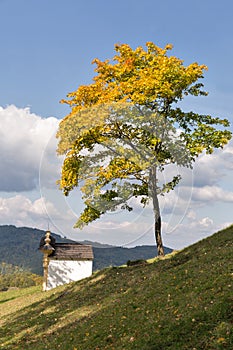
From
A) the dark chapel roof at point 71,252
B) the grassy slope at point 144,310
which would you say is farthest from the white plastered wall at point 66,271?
the grassy slope at point 144,310

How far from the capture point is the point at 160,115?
1046 inches

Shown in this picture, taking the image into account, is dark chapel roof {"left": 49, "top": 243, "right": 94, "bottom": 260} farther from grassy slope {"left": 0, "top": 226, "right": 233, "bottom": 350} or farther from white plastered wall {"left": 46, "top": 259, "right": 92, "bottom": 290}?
grassy slope {"left": 0, "top": 226, "right": 233, "bottom": 350}

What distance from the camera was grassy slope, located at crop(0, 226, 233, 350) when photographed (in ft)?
39.6

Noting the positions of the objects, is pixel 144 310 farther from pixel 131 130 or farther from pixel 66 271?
pixel 66 271

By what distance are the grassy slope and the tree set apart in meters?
4.01

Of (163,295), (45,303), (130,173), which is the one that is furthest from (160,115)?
(45,303)

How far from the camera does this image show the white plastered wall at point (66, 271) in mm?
Result: 35094

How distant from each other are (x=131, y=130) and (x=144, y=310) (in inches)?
443

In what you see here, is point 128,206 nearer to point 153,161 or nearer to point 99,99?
point 153,161

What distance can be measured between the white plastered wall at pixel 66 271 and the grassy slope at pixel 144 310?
652 centimetres

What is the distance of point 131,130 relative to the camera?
2339 cm

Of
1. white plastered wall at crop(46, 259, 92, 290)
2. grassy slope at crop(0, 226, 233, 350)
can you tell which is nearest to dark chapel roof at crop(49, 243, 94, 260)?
white plastered wall at crop(46, 259, 92, 290)

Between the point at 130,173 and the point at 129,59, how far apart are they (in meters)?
10.2

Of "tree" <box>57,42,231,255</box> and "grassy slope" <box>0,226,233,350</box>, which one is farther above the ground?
"tree" <box>57,42,231,255</box>
